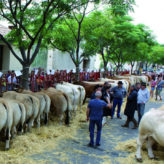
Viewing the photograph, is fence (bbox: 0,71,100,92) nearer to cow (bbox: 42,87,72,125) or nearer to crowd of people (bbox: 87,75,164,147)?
cow (bbox: 42,87,72,125)

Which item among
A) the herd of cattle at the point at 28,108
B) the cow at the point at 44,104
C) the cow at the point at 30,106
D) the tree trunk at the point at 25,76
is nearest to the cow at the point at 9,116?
the herd of cattle at the point at 28,108

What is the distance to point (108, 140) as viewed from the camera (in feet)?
23.0

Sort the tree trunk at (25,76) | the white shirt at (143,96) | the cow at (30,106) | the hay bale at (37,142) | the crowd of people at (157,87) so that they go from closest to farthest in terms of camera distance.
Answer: the hay bale at (37,142) → the cow at (30,106) → the white shirt at (143,96) → the tree trunk at (25,76) → the crowd of people at (157,87)

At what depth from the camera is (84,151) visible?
5.95 meters

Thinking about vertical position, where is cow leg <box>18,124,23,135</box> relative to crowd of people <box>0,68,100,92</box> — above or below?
below

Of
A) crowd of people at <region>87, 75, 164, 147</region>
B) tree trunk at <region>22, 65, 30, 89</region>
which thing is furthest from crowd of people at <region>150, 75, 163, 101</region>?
tree trunk at <region>22, 65, 30, 89</region>

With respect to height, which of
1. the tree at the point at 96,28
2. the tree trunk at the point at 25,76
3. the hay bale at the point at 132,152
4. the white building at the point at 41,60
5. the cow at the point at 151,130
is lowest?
the hay bale at the point at 132,152

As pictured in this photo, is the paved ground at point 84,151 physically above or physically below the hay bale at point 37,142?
below

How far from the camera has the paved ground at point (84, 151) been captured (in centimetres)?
A: 538

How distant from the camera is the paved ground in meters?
5.38

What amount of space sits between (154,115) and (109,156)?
155 cm

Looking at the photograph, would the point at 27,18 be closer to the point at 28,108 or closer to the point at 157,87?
the point at 28,108

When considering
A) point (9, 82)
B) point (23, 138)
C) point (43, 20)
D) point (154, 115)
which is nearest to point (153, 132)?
point (154, 115)

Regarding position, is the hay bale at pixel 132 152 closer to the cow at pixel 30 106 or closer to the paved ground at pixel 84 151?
the paved ground at pixel 84 151
